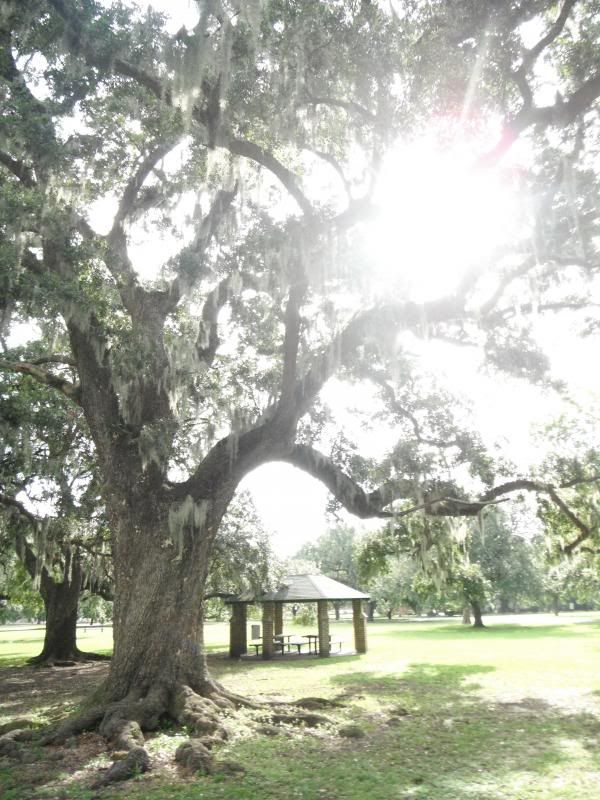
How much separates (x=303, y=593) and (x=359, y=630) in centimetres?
275

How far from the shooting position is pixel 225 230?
11250mm

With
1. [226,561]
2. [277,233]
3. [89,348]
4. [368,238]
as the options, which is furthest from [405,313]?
[226,561]

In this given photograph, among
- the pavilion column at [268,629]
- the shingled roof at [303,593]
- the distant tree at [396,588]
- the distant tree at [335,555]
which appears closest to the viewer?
the pavilion column at [268,629]

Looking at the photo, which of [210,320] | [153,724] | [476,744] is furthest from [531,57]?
[153,724]

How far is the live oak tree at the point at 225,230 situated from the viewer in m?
8.23

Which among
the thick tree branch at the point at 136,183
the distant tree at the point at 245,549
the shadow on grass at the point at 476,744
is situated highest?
the thick tree branch at the point at 136,183

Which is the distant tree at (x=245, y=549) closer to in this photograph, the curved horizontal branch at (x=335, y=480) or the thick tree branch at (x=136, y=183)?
the curved horizontal branch at (x=335, y=480)

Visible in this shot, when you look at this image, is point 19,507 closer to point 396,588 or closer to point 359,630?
point 359,630

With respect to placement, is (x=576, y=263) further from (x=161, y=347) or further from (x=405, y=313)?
(x=161, y=347)

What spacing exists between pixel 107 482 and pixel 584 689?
10.4 metres

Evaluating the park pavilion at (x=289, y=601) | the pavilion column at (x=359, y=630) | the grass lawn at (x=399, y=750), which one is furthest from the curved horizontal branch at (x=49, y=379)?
the pavilion column at (x=359, y=630)

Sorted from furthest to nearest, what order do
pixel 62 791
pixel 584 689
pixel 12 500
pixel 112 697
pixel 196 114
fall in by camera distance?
pixel 12 500
pixel 584 689
pixel 196 114
pixel 112 697
pixel 62 791

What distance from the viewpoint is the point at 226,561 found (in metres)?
18.8

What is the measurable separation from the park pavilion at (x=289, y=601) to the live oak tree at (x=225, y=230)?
1106 centimetres
